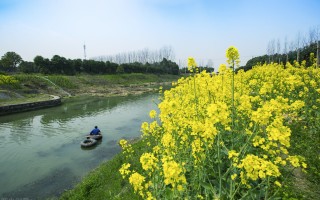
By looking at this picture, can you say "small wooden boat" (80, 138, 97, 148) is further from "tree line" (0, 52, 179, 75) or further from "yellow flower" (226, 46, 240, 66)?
"tree line" (0, 52, 179, 75)

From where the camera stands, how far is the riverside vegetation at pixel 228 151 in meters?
3.11

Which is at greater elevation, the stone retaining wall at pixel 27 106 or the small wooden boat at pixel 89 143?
the stone retaining wall at pixel 27 106

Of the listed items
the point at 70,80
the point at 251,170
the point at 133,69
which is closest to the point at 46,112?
the point at 70,80

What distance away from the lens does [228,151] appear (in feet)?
10.9

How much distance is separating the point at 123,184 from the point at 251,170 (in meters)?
6.82

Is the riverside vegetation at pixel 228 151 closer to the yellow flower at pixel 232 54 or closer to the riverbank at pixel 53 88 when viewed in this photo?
the yellow flower at pixel 232 54

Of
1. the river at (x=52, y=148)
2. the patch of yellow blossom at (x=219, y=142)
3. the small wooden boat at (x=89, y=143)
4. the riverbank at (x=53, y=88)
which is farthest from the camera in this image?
the riverbank at (x=53, y=88)

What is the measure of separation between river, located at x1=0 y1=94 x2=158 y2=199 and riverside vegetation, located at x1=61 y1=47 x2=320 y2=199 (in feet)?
7.32

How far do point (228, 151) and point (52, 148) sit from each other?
13.9m

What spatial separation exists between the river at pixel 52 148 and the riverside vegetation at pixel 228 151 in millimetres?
2230

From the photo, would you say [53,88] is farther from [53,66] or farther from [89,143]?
[89,143]

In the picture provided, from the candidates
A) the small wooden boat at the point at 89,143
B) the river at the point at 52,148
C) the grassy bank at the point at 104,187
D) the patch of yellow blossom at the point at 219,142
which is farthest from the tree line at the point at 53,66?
the patch of yellow blossom at the point at 219,142

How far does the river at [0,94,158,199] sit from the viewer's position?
34.1ft

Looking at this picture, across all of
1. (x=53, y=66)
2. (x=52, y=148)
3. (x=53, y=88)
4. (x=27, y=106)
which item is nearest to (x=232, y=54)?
(x=52, y=148)
